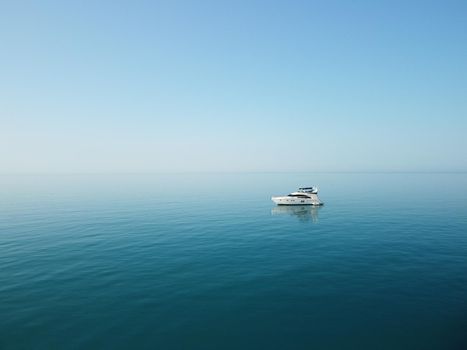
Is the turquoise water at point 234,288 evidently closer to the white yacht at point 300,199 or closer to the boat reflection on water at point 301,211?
the boat reflection on water at point 301,211

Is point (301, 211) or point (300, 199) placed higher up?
point (300, 199)

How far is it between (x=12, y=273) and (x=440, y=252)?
49251 mm

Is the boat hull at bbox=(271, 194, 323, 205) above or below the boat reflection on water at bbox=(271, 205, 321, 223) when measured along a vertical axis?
above

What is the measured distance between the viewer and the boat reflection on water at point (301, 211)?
60.7m

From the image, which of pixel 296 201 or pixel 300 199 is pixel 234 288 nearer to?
pixel 296 201

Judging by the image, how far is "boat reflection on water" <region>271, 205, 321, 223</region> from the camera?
6067 cm

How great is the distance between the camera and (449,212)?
2532 inches

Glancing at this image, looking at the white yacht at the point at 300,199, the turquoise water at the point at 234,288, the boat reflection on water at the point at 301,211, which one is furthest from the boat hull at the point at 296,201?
the turquoise water at the point at 234,288

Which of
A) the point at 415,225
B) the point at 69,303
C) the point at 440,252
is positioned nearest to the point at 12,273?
the point at 69,303

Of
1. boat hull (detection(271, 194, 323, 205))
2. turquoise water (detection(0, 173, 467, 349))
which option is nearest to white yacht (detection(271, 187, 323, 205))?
boat hull (detection(271, 194, 323, 205))

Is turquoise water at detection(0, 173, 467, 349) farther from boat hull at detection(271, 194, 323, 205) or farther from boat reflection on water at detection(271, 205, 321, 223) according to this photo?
boat hull at detection(271, 194, 323, 205)

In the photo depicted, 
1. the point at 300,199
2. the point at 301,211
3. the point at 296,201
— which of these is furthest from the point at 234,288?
the point at 300,199

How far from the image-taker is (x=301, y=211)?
6994cm

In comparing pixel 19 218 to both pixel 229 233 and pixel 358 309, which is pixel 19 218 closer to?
pixel 229 233
